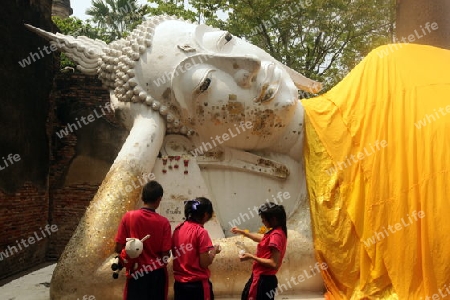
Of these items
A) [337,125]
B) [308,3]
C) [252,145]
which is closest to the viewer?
[337,125]

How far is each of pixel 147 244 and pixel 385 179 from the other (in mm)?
1930

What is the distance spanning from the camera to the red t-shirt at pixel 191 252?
273 centimetres

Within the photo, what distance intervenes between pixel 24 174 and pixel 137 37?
3636 millimetres

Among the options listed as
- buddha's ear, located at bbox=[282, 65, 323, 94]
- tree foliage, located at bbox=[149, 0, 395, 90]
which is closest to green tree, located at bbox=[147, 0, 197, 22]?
tree foliage, located at bbox=[149, 0, 395, 90]

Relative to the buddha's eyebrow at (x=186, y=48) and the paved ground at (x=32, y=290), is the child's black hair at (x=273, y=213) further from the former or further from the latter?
the buddha's eyebrow at (x=186, y=48)

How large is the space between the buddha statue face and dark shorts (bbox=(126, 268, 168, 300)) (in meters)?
1.66

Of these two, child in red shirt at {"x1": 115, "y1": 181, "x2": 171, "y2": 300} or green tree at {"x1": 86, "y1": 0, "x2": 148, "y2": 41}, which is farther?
green tree at {"x1": 86, "y1": 0, "x2": 148, "y2": 41}

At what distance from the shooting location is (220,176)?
4.34 m

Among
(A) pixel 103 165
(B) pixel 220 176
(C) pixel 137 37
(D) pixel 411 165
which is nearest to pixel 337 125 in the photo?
(D) pixel 411 165

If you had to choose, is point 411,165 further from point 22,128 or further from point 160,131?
point 22,128

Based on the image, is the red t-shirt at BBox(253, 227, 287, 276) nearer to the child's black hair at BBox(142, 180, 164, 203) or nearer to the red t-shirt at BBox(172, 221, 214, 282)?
the red t-shirt at BBox(172, 221, 214, 282)

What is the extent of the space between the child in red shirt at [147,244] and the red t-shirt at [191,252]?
0.39 ft

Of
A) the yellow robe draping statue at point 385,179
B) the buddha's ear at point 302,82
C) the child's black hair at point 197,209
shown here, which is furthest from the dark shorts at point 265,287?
the buddha's ear at point 302,82

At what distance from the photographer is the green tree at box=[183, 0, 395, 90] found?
460 inches
